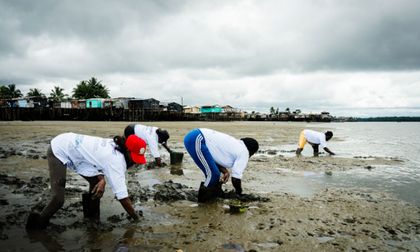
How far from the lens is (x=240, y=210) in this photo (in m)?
4.56

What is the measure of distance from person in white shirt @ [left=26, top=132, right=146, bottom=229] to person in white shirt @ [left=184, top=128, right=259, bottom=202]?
146 centimetres

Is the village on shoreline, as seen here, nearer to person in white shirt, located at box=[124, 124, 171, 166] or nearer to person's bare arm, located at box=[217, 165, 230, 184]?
person in white shirt, located at box=[124, 124, 171, 166]

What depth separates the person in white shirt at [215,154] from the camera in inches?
195

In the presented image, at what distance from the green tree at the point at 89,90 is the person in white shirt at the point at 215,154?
59.9 metres

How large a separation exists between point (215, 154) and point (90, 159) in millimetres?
2028

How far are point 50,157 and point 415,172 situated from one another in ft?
30.7

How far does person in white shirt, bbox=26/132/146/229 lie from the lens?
3.63 meters

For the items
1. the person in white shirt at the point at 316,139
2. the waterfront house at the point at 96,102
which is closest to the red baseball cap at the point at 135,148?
the person in white shirt at the point at 316,139

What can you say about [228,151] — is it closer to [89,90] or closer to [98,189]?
[98,189]

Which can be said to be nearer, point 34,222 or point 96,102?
point 34,222

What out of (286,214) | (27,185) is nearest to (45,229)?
(27,185)

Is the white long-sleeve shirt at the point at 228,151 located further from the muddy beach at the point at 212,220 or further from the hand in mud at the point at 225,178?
the muddy beach at the point at 212,220

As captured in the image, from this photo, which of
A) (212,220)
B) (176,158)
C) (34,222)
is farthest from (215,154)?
(176,158)

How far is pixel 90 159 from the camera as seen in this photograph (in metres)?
3.73
